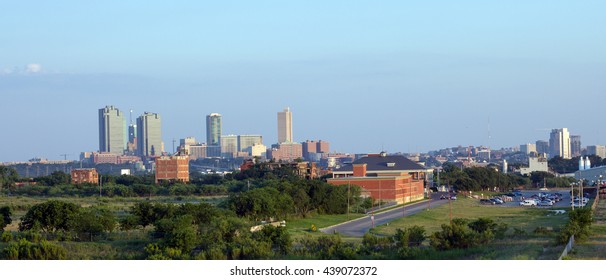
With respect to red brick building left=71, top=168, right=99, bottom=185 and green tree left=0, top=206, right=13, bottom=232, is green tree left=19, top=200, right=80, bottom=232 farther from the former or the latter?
red brick building left=71, top=168, right=99, bottom=185

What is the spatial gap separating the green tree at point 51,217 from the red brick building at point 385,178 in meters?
35.8

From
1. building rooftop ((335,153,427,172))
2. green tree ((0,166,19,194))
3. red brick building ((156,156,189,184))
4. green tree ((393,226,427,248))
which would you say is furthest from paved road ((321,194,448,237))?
red brick building ((156,156,189,184))

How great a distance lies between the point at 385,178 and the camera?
246 feet

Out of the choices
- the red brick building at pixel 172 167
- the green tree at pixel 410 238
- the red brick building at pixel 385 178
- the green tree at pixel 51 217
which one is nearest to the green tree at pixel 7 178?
the red brick building at pixel 172 167

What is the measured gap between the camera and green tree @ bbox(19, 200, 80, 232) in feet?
121

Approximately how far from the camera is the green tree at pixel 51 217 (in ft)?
121

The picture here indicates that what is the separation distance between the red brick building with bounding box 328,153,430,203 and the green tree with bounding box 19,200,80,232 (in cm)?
3576

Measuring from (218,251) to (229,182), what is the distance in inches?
2997

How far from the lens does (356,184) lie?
244ft

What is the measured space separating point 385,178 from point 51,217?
1598 inches

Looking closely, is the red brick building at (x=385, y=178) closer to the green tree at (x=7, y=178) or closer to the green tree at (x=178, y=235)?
the green tree at (x=7, y=178)
